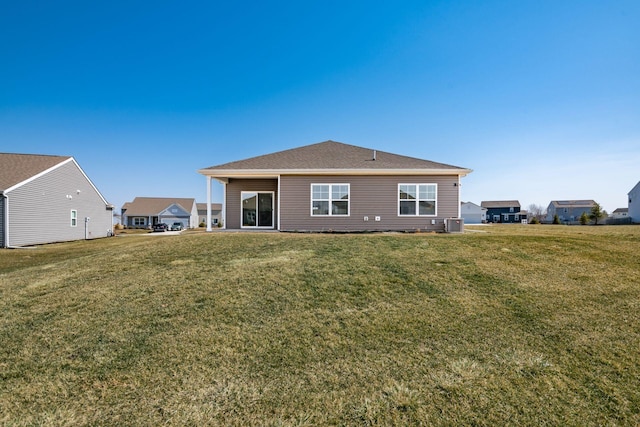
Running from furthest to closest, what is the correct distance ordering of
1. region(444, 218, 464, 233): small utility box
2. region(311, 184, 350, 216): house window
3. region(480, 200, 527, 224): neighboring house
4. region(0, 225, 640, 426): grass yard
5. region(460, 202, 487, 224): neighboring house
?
region(480, 200, 527, 224): neighboring house, region(460, 202, 487, 224): neighboring house, region(311, 184, 350, 216): house window, region(444, 218, 464, 233): small utility box, region(0, 225, 640, 426): grass yard

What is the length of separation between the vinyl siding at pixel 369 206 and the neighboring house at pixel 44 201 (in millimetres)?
16687

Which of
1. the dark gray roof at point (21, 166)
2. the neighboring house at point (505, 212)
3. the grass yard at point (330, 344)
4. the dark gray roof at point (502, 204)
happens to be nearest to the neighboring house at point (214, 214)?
the dark gray roof at point (21, 166)

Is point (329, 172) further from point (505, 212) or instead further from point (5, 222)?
point (505, 212)

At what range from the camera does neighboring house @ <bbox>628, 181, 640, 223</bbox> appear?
43.4m

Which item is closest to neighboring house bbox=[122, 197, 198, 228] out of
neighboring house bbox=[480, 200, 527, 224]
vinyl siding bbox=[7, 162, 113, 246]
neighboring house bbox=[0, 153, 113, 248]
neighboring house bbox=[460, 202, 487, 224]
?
vinyl siding bbox=[7, 162, 113, 246]

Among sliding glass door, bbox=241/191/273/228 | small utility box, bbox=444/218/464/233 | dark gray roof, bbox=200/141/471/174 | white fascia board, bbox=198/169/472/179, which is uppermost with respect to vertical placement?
dark gray roof, bbox=200/141/471/174

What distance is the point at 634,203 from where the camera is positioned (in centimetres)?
4484

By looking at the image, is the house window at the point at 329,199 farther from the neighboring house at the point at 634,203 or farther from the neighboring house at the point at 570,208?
the neighboring house at the point at 570,208

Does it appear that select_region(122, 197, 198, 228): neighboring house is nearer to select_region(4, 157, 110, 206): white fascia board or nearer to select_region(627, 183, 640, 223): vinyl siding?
select_region(4, 157, 110, 206): white fascia board

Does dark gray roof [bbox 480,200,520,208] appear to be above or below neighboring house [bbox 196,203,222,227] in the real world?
above

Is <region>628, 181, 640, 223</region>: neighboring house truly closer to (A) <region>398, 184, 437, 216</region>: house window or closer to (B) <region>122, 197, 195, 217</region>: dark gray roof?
(A) <region>398, 184, 437, 216</region>: house window

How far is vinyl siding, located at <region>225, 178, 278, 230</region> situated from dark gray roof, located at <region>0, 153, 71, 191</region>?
13672mm

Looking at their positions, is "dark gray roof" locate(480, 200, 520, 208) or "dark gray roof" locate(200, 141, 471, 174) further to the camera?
"dark gray roof" locate(480, 200, 520, 208)

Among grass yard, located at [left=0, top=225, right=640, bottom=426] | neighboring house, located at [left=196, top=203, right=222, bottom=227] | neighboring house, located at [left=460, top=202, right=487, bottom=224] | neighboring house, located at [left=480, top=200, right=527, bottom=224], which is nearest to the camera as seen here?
grass yard, located at [left=0, top=225, right=640, bottom=426]
